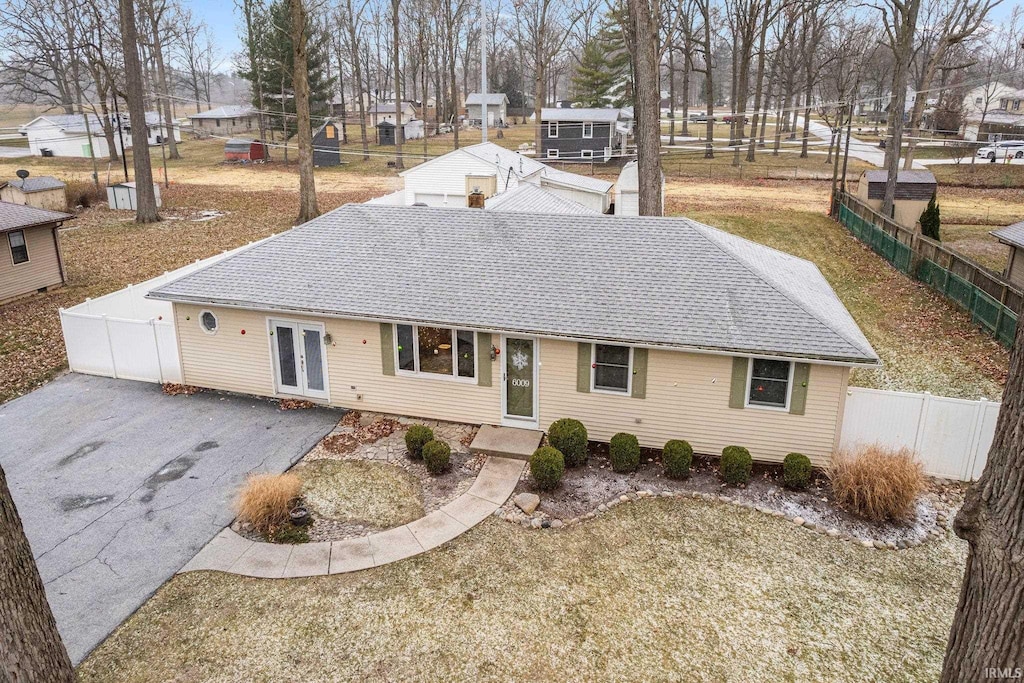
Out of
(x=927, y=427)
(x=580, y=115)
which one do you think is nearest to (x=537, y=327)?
(x=927, y=427)

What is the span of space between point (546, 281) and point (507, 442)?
137 inches

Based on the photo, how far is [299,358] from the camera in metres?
15.8

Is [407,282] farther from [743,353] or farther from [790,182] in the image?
[790,182]

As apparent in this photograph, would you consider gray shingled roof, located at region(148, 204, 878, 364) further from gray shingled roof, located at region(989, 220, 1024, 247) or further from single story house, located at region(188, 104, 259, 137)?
single story house, located at region(188, 104, 259, 137)

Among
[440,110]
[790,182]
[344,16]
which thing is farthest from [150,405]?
[440,110]

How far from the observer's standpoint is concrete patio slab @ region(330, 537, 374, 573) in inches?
414

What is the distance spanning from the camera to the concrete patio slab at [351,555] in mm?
10523

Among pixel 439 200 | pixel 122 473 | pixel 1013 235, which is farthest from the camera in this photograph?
pixel 439 200

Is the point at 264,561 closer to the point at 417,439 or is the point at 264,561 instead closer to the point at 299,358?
the point at 417,439

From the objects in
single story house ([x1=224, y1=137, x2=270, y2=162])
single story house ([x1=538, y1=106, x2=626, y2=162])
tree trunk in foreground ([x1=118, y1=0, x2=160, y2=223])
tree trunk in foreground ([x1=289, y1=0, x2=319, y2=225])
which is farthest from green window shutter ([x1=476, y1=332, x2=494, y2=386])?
single story house ([x1=224, y1=137, x2=270, y2=162])

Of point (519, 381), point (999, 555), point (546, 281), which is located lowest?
point (519, 381)

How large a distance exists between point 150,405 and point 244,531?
20.4 ft

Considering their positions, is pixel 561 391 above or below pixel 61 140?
below

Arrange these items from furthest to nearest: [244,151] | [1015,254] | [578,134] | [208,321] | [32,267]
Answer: [244,151], [578,134], [32,267], [1015,254], [208,321]
